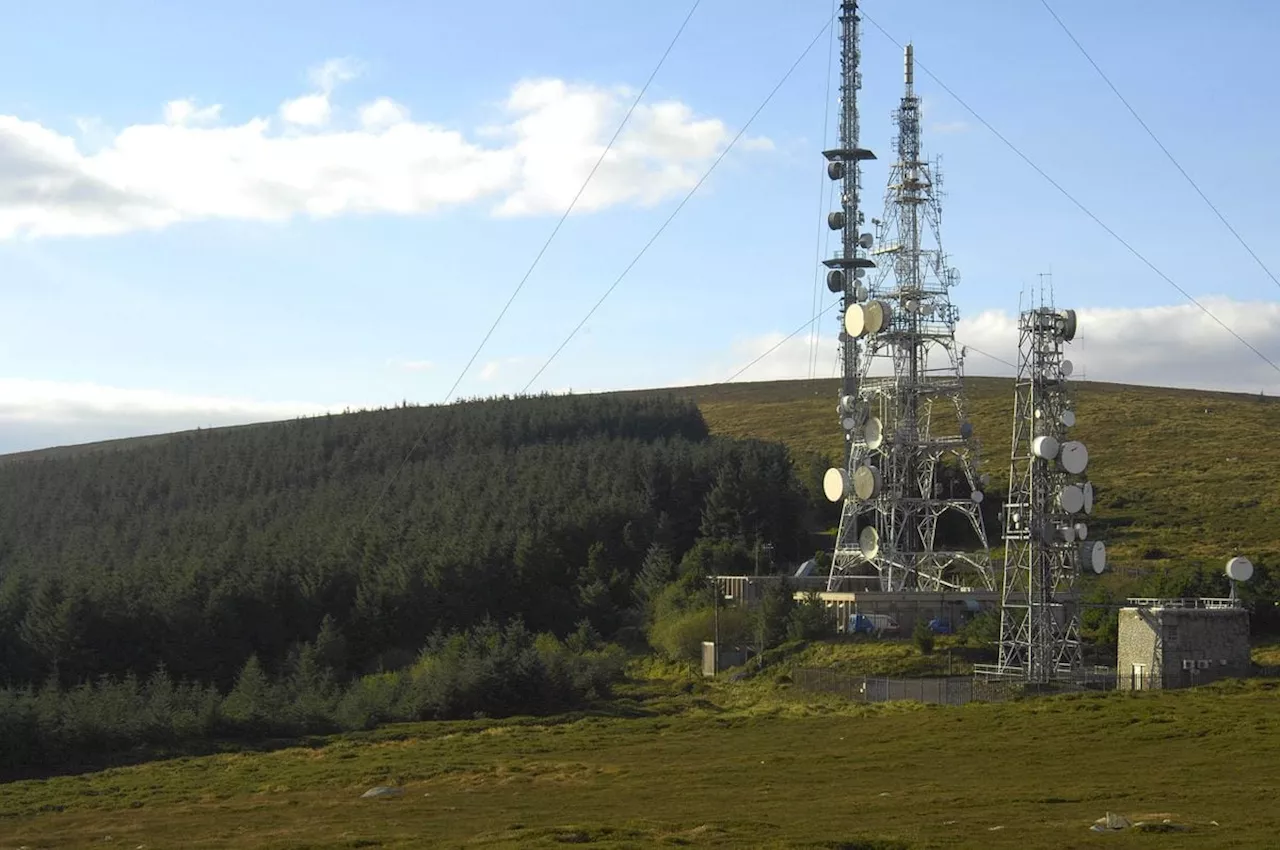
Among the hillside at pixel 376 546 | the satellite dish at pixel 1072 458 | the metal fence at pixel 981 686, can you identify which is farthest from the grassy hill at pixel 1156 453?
the hillside at pixel 376 546

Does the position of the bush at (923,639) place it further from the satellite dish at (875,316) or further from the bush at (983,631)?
the satellite dish at (875,316)

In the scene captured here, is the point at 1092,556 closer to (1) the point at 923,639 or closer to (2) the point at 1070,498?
(2) the point at 1070,498

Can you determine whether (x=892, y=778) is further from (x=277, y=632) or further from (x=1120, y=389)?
(x=1120, y=389)

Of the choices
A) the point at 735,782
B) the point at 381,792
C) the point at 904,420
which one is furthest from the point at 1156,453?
the point at 381,792

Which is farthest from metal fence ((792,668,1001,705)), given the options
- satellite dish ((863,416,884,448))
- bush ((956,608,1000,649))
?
satellite dish ((863,416,884,448))

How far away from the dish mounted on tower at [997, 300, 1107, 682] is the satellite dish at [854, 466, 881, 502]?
912 cm

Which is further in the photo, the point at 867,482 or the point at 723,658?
the point at 723,658

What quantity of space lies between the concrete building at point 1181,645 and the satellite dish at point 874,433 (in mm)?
15591

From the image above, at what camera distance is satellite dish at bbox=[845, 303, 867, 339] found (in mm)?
65812

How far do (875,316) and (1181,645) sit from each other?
19.9 meters

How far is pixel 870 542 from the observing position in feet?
216

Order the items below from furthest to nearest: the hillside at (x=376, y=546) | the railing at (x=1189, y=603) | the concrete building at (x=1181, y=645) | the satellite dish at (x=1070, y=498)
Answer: the hillside at (x=376, y=546) → the satellite dish at (x=1070, y=498) → the railing at (x=1189, y=603) → the concrete building at (x=1181, y=645)

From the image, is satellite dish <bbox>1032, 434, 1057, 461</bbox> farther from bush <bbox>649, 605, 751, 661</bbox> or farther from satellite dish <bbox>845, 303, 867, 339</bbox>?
bush <bbox>649, 605, 751, 661</bbox>

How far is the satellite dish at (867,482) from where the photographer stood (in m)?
64.8
